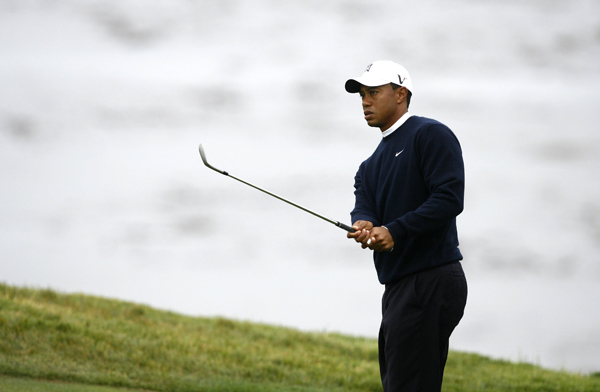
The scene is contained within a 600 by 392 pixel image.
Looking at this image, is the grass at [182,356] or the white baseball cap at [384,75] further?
the grass at [182,356]

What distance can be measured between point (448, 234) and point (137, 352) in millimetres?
5250

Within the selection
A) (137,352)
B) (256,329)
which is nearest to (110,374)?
(137,352)

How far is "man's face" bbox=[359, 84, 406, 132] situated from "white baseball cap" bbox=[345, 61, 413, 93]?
0.04 metres

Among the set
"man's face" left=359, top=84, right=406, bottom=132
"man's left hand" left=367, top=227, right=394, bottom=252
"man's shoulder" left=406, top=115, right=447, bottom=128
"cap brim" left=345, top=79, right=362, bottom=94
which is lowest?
"man's left hand" left=367, top=227, right=394, bottom=252

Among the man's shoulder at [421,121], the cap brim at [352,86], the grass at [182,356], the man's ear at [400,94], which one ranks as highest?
the cap brim at [352,86]

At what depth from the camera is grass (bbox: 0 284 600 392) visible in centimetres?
746

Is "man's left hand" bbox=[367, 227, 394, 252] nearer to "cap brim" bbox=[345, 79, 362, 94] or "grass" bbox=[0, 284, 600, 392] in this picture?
"cap brim" bbox=[345, 79, 362, 94]

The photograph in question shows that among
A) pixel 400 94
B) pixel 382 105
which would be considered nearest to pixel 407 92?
pixel 400 94

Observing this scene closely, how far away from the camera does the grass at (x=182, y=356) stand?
24.5ft

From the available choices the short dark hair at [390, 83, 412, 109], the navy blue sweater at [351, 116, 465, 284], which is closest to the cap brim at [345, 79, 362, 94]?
the short dark hair at [390, 83, 412, 109]

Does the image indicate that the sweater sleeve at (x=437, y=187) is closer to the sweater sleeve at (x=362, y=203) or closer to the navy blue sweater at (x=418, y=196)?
the navy blue sweater at (x=418, y=196)

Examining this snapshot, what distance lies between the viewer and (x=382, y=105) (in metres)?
4.24

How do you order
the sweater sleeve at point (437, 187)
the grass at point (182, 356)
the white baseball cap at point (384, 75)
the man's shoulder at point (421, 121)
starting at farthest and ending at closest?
the grass at point (182, 356)
the white baseball cap at point (384, 75)
the man's shoulder at point (421, 121)
the sweater sleeve at point (437, 187)

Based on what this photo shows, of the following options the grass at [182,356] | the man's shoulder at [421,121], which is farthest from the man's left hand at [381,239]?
the grass at [182,356]
